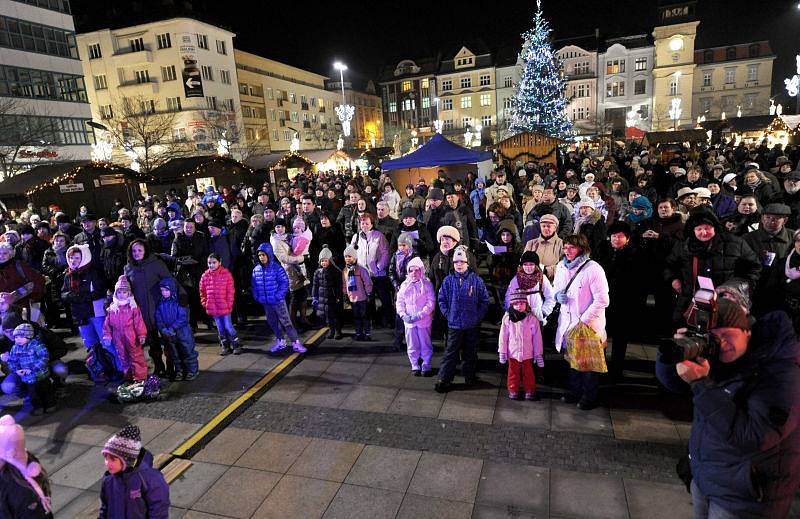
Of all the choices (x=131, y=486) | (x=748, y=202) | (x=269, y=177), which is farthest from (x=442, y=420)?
(x=269, y=177)

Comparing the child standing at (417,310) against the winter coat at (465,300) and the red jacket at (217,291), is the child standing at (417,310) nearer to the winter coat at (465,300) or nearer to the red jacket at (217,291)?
the winter coat at (465,300)

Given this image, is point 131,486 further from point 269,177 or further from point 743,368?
point 269,177

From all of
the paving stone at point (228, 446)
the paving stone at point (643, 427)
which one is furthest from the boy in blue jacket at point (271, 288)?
the paving stone at point (643, 427)

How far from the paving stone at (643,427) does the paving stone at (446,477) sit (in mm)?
1552

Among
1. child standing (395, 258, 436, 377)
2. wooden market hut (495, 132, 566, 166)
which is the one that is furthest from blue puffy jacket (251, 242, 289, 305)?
wooden market hut (495, 132, 566, 166)

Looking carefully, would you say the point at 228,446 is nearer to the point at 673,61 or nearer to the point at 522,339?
the point at 522,339

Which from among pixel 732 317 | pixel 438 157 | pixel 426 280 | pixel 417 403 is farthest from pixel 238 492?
pixel 438 157

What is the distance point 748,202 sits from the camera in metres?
6.20

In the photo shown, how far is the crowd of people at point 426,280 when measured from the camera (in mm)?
5070

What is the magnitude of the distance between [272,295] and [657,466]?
5.21 meters

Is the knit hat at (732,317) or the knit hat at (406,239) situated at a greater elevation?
the knit hat at (732,317)

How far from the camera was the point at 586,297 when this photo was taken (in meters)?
4.78

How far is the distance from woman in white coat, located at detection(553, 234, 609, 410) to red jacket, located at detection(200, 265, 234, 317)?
471 centimetres

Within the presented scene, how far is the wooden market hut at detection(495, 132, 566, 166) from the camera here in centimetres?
2158
